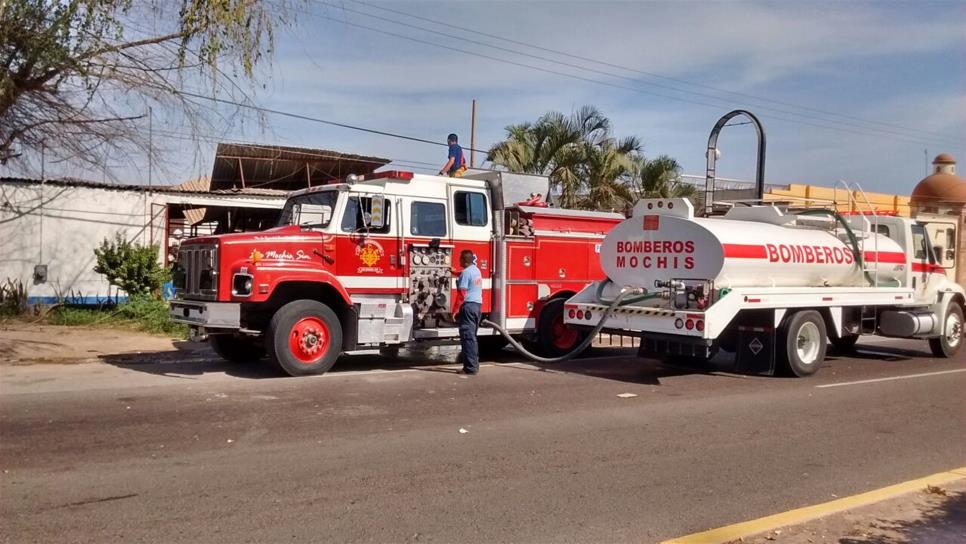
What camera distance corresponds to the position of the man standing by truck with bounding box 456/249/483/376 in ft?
37.4

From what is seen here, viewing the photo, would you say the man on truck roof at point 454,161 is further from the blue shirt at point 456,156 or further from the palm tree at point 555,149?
the palm tree at point 555,149

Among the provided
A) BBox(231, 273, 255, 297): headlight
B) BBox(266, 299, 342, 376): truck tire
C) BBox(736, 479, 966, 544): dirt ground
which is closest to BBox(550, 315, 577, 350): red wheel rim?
BBox(266, 299, 342, 376): truck tire

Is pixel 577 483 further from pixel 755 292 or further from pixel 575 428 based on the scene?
pixel 755 292

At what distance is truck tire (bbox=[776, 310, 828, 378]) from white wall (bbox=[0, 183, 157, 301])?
14.8 meters

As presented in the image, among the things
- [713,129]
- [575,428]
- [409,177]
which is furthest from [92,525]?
[713,129]

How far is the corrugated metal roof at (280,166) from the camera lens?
67.2 ft

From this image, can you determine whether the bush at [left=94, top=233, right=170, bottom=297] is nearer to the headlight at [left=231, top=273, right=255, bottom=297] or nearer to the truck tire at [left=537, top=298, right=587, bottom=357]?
the headlight at [left=231, top=273, right=255, bottom=297]

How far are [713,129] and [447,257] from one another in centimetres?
941

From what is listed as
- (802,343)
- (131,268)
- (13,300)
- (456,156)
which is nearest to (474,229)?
(456,156)

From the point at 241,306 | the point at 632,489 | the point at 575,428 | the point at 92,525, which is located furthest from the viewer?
the point at 241,306

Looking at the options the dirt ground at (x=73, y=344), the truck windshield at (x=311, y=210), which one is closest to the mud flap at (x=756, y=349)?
the truck windshield at (x=311, y=210)

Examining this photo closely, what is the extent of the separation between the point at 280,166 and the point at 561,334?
11.9 meters

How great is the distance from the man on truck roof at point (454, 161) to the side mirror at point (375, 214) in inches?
80.8

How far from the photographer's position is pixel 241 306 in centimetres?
1062
